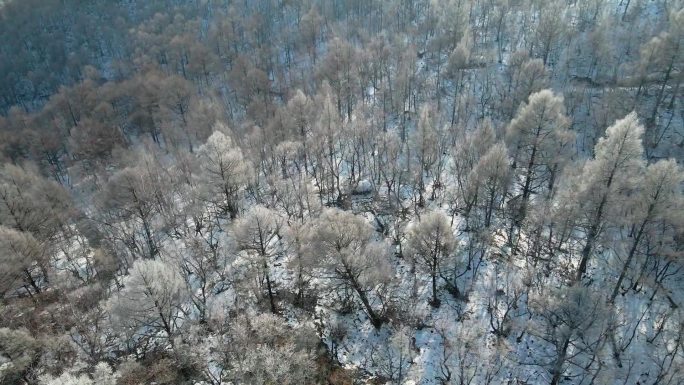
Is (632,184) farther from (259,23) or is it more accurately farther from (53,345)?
(259,23)

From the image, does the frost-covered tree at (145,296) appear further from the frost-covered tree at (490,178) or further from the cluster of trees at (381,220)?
the frost-covered tree at (490,178)

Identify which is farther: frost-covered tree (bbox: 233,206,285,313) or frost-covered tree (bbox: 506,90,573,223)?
frost-covered tree (bbox: 506,90,573,223)

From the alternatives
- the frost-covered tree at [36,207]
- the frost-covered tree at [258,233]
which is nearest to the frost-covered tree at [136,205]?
the frost-covered tree at [36,207]

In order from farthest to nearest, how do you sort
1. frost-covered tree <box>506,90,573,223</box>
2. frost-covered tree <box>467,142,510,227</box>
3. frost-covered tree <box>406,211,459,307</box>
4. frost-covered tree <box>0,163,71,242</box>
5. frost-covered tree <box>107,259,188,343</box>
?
frost-covered tree <box>0,163,71,242</box> < frost-covered tree <box>467,142,510,227</box> < frost-covered tree <box>506,90,573,223</box> < frost-covered tree <box>406,211,459,307</box> < frost-covered tree <box>107,259,188,343</box>

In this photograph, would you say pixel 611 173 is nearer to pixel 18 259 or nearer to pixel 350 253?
pixel 350 253

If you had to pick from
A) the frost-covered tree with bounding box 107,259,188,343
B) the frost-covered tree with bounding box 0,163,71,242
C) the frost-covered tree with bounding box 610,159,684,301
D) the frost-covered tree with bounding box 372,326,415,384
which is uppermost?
the frost-covered tree with bounding box 610,159,684,301

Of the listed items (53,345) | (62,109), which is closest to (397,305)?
(53,345)

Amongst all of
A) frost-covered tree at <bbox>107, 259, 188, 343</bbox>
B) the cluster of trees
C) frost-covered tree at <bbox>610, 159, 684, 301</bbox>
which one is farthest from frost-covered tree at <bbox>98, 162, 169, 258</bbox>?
frost-covered tree at <bbox>610, 159, 684, 301</bbox>

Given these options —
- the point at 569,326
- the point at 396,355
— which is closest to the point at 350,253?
the point at 396,355

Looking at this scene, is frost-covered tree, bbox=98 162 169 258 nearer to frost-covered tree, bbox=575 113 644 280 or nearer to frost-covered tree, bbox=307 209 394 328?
frost-covered tree, bbox=307 209 394 328
